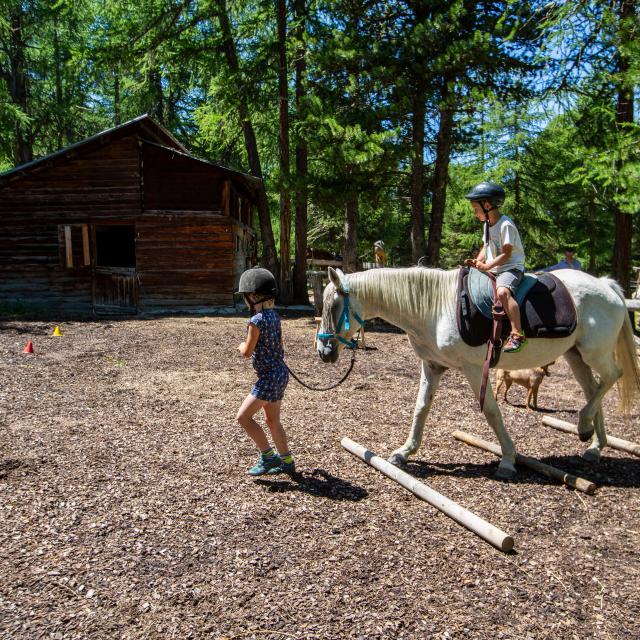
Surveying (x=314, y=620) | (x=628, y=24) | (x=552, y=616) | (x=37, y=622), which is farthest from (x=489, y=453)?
(x=628, y=24)

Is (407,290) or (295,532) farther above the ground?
(407,290)

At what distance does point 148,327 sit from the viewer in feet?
47.9

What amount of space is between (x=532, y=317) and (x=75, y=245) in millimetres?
17866

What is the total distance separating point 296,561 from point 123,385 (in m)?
5.63

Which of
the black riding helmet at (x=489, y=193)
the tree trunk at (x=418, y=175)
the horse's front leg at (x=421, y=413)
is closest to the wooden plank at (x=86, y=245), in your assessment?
the tree trunk at (x=418, y=175)

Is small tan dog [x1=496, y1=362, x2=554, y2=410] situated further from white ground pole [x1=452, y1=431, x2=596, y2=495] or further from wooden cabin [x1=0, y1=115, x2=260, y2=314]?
wooden cabin [x1=0, y1=115, x2=260, y2=314]

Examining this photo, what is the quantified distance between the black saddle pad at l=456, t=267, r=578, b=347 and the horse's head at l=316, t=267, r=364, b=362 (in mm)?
971

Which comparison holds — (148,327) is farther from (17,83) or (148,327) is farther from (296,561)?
(17,83)

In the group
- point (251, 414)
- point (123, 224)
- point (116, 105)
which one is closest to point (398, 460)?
point (251, 414)

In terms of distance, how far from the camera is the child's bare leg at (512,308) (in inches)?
174

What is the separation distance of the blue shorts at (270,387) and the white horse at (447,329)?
0.49 meters

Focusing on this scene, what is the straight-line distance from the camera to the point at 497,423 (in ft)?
15.2

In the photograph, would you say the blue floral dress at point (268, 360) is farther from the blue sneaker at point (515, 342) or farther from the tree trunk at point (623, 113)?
the tree trunk at point (623, 113)

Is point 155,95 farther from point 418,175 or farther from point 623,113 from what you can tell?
point 623,113
